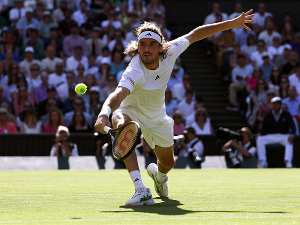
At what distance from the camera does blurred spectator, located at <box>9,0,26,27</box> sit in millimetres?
20219

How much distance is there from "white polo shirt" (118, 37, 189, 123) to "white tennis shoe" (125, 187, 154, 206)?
110 cm

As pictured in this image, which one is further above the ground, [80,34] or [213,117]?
[80,34]

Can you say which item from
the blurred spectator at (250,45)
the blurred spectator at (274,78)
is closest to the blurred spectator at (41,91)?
the blurred spectator at (274,78)

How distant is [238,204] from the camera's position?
660 cm

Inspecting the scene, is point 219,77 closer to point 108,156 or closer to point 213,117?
point 213,117

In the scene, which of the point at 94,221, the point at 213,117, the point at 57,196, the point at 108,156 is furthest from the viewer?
the point at 213,117

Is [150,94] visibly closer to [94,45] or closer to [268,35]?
[94,45]

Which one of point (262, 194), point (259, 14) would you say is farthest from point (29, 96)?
point (262, 194)

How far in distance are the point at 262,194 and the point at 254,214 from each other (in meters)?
2.26

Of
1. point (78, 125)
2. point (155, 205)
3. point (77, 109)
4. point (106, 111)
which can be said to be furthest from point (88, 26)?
point (106, 111)

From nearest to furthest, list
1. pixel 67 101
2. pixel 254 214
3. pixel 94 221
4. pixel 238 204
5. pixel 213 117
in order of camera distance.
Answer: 1. pixel 94 221
2. pixel 254 214
3. pixel 238 204
4. pixel 67 101
5. pixel 213 117

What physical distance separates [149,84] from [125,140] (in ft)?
4.66

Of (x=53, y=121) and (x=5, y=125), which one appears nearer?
(x=5, y=125)

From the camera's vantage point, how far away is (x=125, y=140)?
19.9 ft
